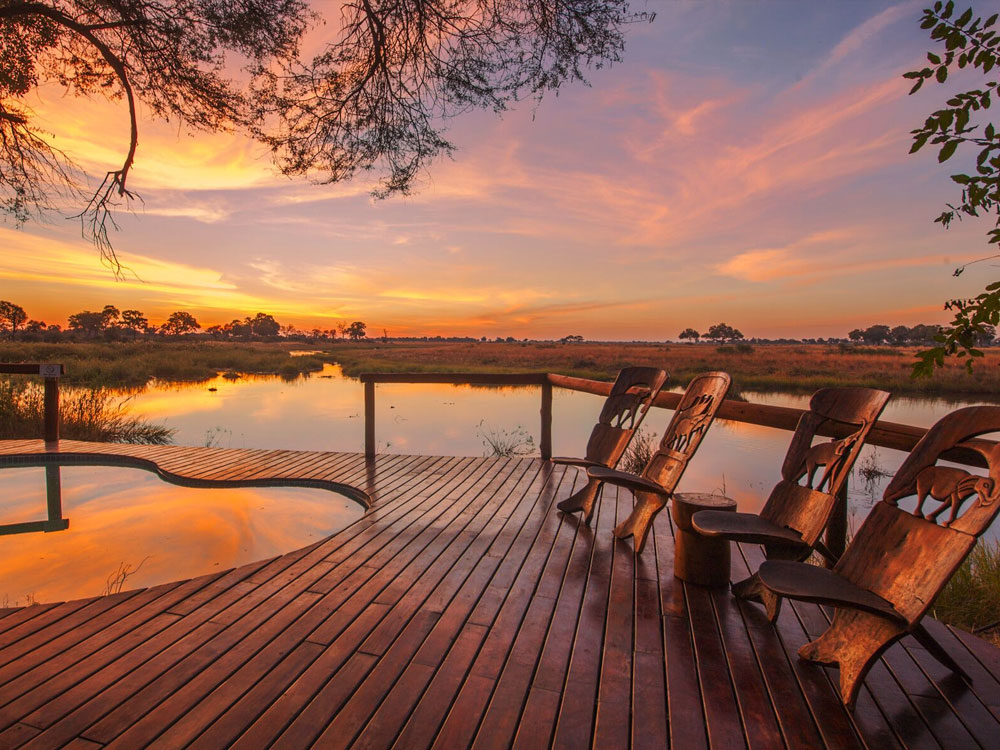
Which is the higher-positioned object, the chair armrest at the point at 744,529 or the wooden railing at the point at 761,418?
the wooden railing at the point at 761,418

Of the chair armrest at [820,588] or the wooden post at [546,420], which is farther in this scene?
the wooden post at [546,420]

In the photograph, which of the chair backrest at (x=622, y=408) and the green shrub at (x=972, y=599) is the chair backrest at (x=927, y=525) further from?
the green shrub at (x=972, y=599)

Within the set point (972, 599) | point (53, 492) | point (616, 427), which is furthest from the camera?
point (53, 492)

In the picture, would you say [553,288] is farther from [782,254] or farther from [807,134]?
[807,134]

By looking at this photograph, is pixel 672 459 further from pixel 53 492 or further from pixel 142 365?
pixel 142 365

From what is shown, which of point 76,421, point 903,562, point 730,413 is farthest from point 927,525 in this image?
point 76,421

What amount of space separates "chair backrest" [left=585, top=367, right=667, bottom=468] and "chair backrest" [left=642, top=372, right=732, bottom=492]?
0.36m

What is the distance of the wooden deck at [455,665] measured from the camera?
5.05 ft

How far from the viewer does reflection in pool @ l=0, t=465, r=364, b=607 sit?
11.9ft

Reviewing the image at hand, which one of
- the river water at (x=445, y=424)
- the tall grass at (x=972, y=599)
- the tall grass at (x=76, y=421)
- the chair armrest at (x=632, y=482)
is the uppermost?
the chair armrest at (x=632, y=482)

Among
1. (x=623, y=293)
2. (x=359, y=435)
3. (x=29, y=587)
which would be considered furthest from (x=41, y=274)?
(x=623, y=293)

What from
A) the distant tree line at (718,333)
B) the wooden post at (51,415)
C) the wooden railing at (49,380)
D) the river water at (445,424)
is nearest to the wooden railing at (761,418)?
the river water at (445,424)

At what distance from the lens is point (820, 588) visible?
5.34 ft

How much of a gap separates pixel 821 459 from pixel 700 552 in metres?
0.72
